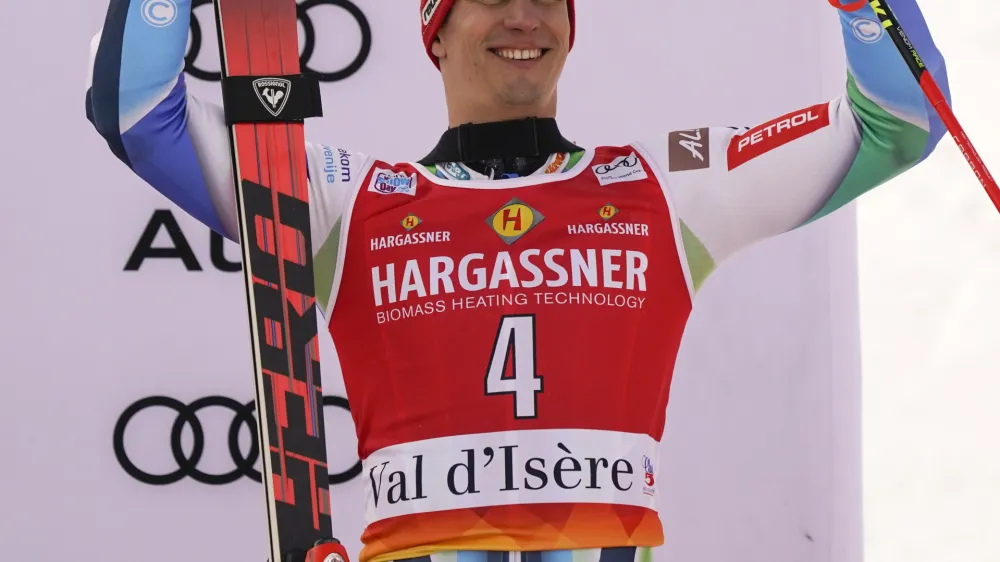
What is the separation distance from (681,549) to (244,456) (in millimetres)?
711

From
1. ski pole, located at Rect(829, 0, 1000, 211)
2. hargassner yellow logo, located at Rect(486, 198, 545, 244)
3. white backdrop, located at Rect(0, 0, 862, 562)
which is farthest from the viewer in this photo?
white backdrop, located at Rect(0, 0, 862, 562)

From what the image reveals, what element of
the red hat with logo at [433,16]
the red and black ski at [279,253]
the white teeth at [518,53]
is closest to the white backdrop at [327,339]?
the red hat with logo at [433,16]

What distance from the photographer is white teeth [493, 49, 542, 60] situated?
1.75 m

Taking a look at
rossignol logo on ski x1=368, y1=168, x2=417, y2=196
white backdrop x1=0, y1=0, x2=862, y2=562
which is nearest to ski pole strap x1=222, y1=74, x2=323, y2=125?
rossignol logo on ski x1=368, y1=168, x2=417, y2=196

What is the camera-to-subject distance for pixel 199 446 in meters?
2.20

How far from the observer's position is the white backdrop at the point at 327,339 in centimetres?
215

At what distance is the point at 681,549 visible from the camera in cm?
220

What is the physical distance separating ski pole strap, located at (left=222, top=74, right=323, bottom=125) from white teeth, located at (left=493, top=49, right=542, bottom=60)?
0.26 meters

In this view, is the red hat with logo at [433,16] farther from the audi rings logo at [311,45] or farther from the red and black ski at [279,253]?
the audi rings logo at [311,45]

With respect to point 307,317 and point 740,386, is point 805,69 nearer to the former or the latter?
point 740,386

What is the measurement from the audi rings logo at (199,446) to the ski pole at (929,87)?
1.07m

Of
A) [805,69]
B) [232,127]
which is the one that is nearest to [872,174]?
→ [805,69]

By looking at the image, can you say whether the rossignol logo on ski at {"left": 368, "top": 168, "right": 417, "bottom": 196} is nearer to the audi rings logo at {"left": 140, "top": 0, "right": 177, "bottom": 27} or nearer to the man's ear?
the man's ear

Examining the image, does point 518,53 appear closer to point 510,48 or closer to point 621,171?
point 510,48
